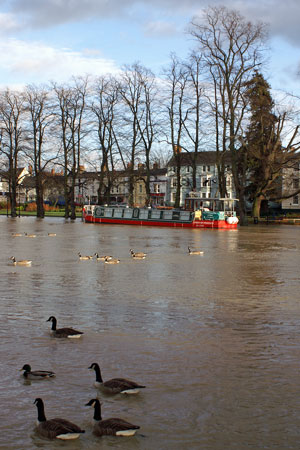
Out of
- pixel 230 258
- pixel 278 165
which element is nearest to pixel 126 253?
pixel 230 258

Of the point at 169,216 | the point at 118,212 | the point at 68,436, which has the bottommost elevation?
the point at 68,436

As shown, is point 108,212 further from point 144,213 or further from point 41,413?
point 41,413

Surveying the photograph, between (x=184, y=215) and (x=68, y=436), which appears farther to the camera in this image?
(x=184, y=215)

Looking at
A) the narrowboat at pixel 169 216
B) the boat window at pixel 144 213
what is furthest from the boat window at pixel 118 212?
the boat window at pixel 144 213

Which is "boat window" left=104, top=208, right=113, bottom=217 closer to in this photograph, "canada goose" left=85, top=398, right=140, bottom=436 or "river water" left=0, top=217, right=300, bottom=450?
"river water" left=0, top=217, right=300, bottom=450

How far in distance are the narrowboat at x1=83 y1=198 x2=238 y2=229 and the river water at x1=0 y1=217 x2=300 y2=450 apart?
41220 mm

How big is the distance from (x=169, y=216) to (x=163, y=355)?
56.2 m

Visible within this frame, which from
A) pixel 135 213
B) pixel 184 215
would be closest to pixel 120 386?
pixel 184 215

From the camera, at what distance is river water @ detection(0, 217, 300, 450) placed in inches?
292

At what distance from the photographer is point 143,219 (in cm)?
6906

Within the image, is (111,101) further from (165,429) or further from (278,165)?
(165,429)

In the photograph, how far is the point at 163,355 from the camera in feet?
34.5

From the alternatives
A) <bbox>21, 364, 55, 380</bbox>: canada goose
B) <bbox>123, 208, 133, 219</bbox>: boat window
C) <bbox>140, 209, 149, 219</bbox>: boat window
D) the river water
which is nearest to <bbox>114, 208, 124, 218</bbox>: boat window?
<bbox>123, 208, 133, 219</bbox>: boat window

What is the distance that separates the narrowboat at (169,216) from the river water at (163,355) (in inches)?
1623
